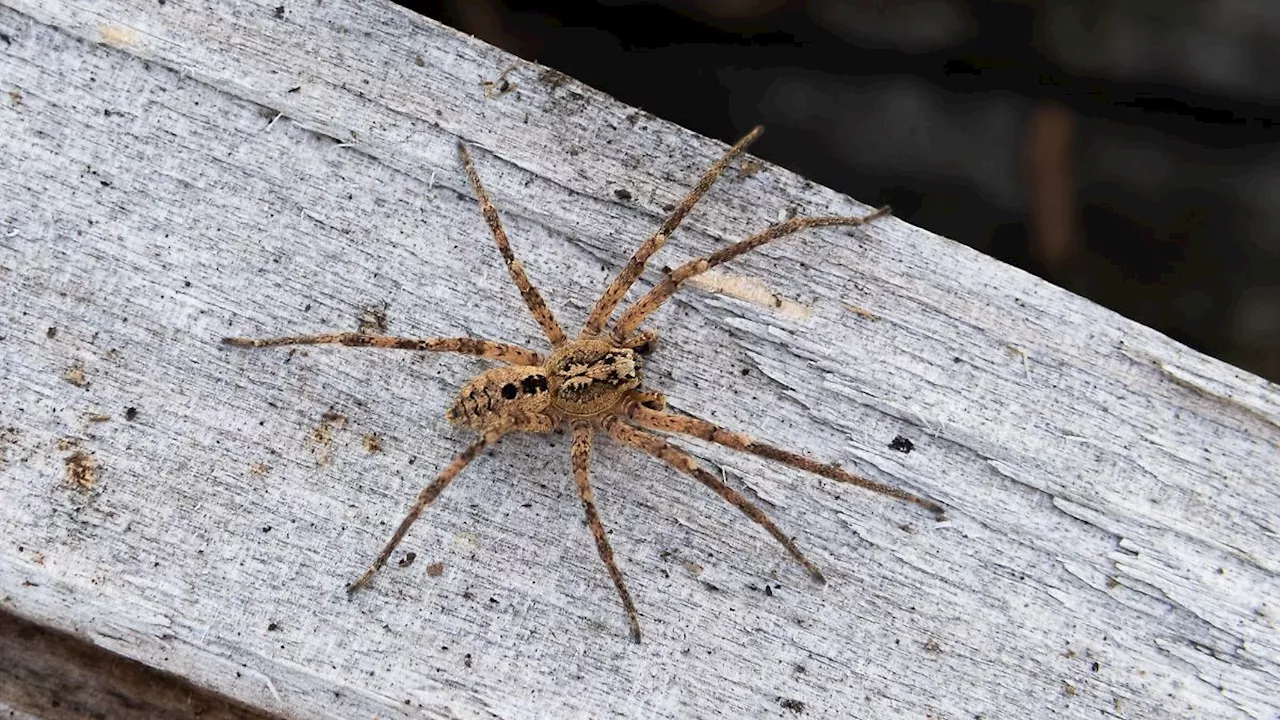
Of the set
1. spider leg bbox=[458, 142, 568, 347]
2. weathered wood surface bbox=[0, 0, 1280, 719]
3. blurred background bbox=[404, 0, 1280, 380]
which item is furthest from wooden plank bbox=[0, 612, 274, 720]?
blurred background bbox=[404, 0, 1280, 380]

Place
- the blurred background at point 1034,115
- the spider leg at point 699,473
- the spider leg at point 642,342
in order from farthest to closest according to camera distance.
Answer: the blurred background at point 1034,115
the spider leg at point 642,342
the spider leg at point 699,473

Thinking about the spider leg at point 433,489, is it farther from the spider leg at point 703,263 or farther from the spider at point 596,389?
the spider leg at point 703,263

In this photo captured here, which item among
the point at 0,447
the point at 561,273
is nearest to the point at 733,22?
the point at 561,273

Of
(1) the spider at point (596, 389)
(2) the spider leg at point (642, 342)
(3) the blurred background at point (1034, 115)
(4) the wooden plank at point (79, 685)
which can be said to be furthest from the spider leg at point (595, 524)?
(3) the blurred background at point (1034, 115)

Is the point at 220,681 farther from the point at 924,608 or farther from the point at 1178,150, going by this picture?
the point at 1178,150

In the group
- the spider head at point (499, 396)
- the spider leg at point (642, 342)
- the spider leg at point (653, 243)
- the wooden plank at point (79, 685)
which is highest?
the spider leg at point (653, 243)
